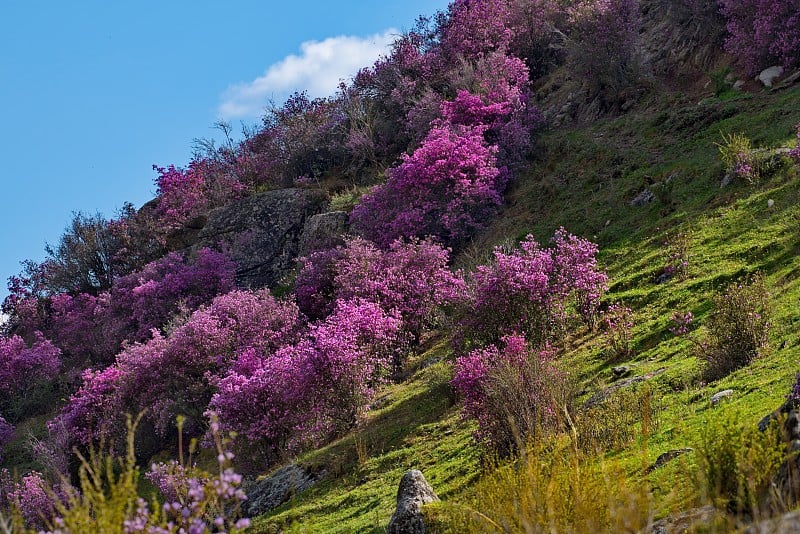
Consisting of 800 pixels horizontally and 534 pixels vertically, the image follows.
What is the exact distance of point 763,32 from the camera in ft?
68.5

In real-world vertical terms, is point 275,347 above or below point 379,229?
below

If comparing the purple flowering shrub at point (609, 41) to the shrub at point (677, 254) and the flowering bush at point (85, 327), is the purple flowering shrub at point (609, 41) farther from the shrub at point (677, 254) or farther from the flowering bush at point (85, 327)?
the flowering bush at point (85, 327)

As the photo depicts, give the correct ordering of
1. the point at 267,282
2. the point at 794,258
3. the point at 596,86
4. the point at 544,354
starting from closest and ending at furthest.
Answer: the point at 544,354
the point at 794,258
the point at 596,86
the point at 267,282

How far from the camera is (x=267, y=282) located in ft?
94.2

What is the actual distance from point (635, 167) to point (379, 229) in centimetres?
879

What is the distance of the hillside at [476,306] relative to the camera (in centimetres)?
709

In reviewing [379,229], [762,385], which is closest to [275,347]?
[379,229]

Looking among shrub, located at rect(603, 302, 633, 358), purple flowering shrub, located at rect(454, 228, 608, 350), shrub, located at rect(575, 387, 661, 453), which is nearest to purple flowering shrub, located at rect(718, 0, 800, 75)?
purple flowering shrub, located at rect(454, 228, 608, 350)

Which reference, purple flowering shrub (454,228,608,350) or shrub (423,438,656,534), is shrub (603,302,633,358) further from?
shrub (423,438,656,534)

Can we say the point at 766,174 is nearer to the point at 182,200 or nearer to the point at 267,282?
the point at 267,282

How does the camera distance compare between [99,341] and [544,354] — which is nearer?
[544,354]

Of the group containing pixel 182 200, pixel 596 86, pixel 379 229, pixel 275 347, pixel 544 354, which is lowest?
pixel 544 354

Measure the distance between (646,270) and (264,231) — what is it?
18.8 meters

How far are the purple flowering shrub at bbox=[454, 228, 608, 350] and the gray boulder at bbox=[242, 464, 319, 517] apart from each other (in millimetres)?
4095
